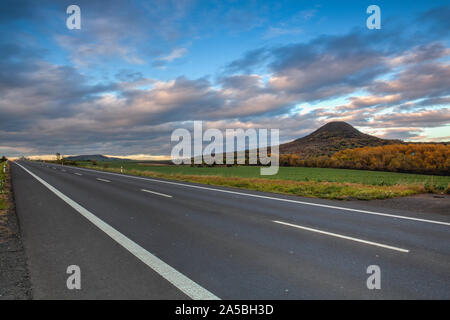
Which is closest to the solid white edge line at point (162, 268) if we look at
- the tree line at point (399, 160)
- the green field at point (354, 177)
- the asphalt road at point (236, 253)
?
the asphalt road at point (236, 253)

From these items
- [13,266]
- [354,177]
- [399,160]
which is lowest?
[354,177]

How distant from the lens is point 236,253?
511cm

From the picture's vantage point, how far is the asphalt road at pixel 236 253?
367cm

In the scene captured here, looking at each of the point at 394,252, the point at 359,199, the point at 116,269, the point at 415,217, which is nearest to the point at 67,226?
the point at 116,269

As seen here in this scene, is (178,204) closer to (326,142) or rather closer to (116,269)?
(116,269)

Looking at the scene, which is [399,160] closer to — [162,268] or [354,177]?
[354,177]

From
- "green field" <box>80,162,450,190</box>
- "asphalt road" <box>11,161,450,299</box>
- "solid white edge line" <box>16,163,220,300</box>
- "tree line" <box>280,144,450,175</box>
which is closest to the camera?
"solid white edge line" <box>16,163,220,300</box>

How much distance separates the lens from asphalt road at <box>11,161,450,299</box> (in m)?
3.67

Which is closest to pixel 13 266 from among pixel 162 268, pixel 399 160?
pixel 162 268

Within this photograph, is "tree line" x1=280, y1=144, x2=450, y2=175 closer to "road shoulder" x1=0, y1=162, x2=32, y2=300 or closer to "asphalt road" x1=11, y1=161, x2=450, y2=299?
"asphalt road" x1=11, y1=161, x2=450, y2=299

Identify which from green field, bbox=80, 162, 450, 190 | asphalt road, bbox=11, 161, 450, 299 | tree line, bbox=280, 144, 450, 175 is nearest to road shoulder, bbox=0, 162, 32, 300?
asphalt road, bbox=11, 161, 450, 299

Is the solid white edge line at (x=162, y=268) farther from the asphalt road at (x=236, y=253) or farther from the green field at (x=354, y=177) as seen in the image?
the green field at (x=354, y=177)
